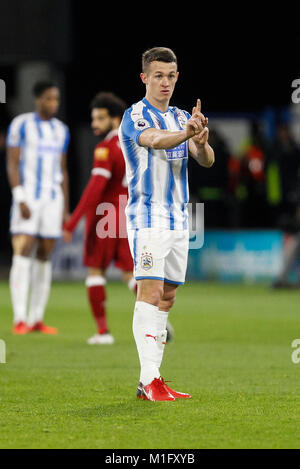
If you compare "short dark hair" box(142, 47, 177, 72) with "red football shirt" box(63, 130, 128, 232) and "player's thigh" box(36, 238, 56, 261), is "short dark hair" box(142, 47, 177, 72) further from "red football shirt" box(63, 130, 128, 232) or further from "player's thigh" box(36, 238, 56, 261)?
"player's thigh" box(36, 238, 56, 261)

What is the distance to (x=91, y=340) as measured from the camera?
900cm

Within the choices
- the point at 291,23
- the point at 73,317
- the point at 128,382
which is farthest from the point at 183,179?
the point at 291,23

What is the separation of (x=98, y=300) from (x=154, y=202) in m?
3.38

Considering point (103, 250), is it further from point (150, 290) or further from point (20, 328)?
point (150, 290)

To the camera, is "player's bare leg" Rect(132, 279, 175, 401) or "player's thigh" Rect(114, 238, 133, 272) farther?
"player's thigh" Rect(114, 238, 133, 272)

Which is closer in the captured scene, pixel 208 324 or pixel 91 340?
pixel 91 340

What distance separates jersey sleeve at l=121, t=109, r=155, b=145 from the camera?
222 inches

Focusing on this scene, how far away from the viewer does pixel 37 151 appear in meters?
10.1

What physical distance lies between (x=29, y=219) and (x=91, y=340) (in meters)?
1.62

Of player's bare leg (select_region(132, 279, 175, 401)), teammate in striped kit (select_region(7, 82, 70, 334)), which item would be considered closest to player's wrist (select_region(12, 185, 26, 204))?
teammate in striped kit (select_region(7, 82, 70, 334))

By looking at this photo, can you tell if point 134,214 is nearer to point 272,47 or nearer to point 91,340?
point 91,340

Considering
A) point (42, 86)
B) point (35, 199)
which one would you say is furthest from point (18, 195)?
point (42, 86)

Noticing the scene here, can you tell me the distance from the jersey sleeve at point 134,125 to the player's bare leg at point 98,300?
341cm

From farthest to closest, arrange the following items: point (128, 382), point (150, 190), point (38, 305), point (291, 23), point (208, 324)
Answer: point (291, 23) → point (208, 324) → point (38, 305) → point (128, 382) → point (150, 190)
